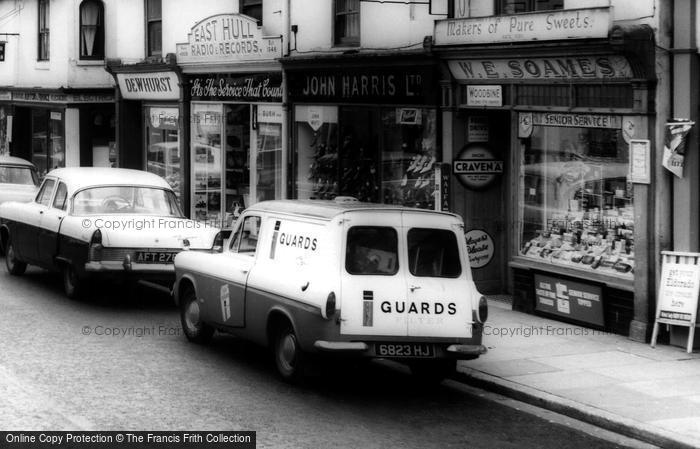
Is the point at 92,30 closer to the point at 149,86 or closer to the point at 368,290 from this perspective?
the point at 149,86

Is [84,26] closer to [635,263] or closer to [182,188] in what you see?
[182,188]

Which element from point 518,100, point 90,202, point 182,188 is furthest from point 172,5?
point 518,100

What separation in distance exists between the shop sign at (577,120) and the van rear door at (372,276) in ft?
14.7

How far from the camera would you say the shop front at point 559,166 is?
13.6m

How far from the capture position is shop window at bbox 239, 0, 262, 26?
22.9m

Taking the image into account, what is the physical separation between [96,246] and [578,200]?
255 inches

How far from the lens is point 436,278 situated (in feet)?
35.6

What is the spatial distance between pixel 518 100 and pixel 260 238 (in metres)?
5.31

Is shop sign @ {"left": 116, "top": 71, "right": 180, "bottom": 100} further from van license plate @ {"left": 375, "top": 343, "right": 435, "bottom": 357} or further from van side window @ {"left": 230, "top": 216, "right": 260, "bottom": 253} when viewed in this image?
van license plate @ {"left": 375, "top": 343, "right": 435, "bottom": 357}

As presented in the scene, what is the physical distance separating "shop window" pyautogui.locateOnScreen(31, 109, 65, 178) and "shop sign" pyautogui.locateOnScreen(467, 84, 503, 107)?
18001 millimetres

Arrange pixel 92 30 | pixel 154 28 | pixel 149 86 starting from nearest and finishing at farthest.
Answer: pixel 149 86, pixel 154 28, pixel 92 30

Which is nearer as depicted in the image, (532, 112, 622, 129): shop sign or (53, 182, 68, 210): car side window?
(532, 112, 622, 129): shop sign

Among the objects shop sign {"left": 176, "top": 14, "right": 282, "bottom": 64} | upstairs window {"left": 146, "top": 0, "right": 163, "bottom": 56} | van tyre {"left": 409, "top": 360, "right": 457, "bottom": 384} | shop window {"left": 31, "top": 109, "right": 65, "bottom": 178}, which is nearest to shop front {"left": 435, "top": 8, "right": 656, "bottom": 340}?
van tyre {"left": 409, "top": 360, "right": 457, "bottom": 384}

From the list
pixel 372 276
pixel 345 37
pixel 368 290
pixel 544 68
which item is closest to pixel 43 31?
pixel 345 37
